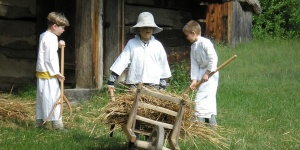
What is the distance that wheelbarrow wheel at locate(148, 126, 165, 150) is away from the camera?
18.4 feet

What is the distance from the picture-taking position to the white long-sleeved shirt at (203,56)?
7.83 meters

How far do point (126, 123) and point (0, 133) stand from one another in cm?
196

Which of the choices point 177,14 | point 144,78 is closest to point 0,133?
point 144,78

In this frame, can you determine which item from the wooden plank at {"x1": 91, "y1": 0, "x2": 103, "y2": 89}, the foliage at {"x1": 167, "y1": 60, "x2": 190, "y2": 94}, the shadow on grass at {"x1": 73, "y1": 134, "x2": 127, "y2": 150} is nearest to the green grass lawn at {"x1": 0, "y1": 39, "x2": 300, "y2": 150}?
the shadow on grass at {"x1": 73, "y1": 134, "x2": 127, "y2": 150}

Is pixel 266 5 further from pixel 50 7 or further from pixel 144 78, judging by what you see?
pixel 144 78

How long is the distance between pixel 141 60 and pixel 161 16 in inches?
170

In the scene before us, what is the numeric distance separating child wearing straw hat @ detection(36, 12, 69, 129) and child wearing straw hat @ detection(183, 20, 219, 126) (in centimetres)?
146

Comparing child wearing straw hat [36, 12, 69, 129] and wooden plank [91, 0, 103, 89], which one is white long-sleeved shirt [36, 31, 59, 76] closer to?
child wearing straw hat [36, 12, 69, 129]

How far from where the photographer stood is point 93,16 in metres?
9.62

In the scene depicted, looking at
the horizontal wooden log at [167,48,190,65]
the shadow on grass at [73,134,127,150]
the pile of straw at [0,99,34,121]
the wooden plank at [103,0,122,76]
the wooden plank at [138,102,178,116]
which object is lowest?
the shadow on grass at [73,134,127,150]

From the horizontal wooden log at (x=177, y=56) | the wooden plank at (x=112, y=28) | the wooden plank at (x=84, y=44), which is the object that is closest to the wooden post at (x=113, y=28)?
the wooden plank at (x=112, y=28)

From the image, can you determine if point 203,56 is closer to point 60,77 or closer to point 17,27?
point 60,77

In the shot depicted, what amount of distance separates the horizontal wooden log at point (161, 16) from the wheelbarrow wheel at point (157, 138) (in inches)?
188

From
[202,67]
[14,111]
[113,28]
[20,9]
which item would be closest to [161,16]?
[113,28]
